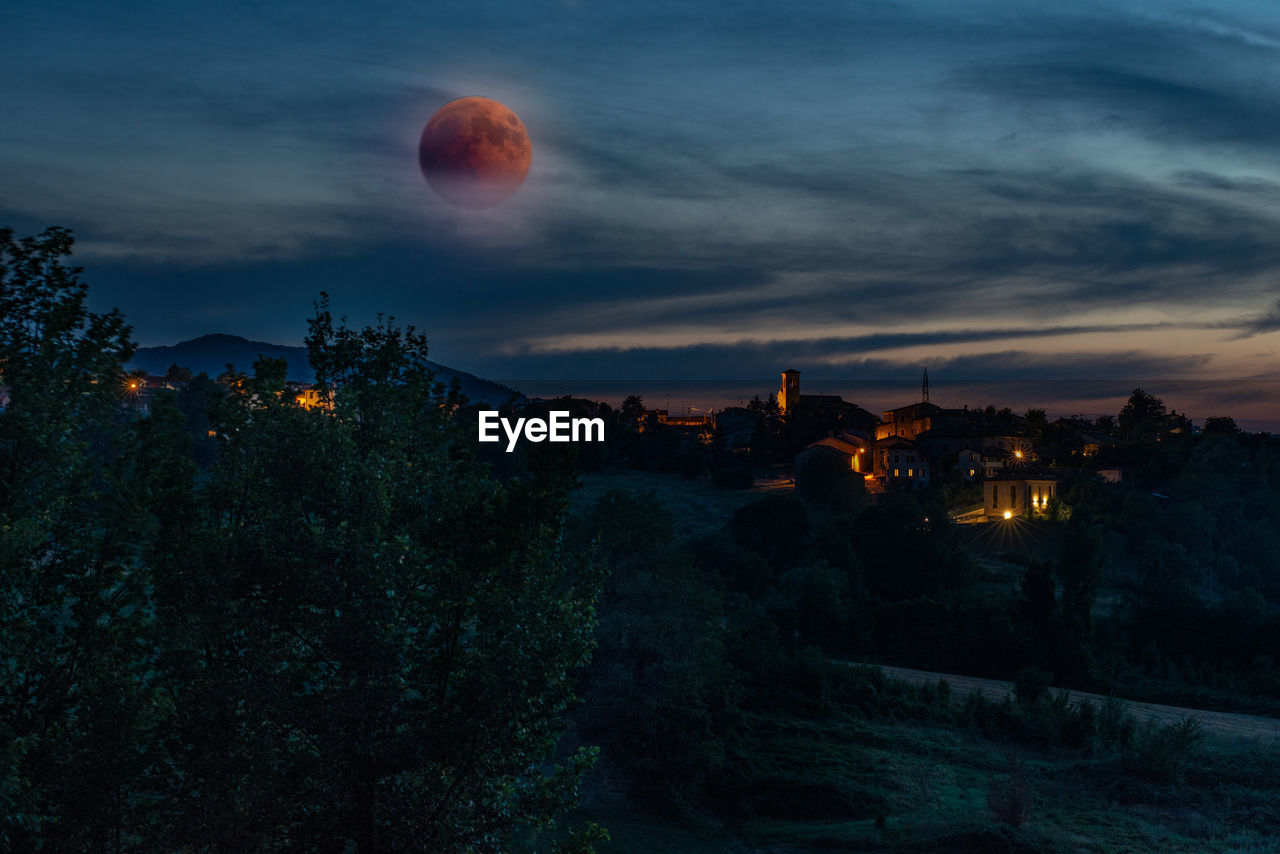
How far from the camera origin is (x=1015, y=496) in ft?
286

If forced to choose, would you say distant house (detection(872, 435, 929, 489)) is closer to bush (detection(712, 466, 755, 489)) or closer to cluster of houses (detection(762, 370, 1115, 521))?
cluster of houses (detection(762, 370, 1115, 521))

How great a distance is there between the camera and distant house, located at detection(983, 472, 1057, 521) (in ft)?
285

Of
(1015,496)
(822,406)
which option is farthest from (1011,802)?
(822,406)

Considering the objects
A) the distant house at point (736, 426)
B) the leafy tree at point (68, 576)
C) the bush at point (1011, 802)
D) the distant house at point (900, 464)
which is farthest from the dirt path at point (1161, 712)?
the distant house at point (736, 426)

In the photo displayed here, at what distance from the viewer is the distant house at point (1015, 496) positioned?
86.8 metres

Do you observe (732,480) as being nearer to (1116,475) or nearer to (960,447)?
(960,447)

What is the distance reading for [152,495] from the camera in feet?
41.9

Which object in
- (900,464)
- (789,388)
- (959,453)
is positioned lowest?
(900,464)

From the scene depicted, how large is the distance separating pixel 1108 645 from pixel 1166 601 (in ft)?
17.8

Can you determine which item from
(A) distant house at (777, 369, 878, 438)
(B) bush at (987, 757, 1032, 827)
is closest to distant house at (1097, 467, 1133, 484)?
(A) distant house at (777, 369, 878, 438)

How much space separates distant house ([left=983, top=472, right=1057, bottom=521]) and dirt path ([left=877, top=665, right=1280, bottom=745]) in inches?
1422

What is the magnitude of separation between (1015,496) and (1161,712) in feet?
137

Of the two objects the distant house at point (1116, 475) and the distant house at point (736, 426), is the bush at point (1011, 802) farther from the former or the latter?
the distant house at point (736, 426)

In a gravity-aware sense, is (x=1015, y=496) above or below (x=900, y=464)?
below
